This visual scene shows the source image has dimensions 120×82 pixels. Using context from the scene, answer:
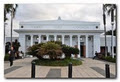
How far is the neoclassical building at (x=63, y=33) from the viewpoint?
332 inches

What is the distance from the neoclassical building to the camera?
844 centimetres

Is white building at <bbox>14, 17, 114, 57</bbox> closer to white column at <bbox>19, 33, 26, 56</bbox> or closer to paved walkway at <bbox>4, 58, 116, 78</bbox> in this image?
white column at <bbox>19, 33, 26, 56</bbox>

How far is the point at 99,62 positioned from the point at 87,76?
177 cm

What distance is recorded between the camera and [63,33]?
8828mm

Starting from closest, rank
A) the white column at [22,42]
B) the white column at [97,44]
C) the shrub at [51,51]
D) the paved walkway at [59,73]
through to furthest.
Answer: the paved walkway at [59,73]
the white column at [22,42]
the white column at [97,44]
the shrub at [51,51]

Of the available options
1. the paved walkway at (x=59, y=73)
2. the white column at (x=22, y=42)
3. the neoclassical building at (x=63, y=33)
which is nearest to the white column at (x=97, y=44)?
the neoclassical building at (x=63, y=33)

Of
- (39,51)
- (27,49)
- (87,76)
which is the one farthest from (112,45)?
(39,51)

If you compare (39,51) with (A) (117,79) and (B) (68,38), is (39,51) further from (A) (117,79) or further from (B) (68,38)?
(A) (117,79)

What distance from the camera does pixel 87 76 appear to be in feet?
25.6

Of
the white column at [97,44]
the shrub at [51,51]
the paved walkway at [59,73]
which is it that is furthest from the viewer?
the shrub at [51,51]

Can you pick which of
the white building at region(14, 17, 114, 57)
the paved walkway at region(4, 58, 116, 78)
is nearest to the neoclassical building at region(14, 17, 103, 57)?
the white building at region(14, 17, 114, 57)

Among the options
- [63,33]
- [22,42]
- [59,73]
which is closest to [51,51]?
[63,33]

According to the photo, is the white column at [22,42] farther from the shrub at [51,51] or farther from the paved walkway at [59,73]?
the shrub at [51,51]

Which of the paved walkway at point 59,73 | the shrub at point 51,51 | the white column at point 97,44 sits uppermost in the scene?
the white column at point 97,44
